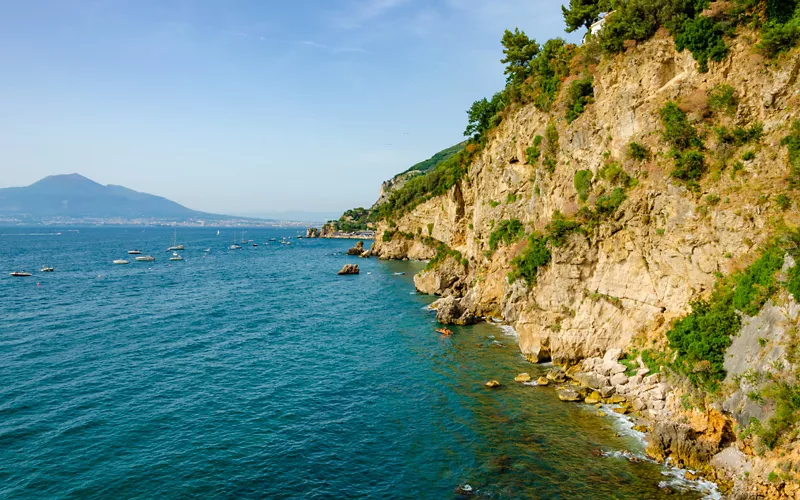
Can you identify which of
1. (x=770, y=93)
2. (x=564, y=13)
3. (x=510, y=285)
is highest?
(x=564, y=13)

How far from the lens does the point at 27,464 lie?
25422 mm

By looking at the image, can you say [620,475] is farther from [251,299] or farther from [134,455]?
[251,299]

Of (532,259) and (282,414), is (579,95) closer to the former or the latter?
(532,259)

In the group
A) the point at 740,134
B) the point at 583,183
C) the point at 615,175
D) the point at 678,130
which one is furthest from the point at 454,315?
the point at 740,134

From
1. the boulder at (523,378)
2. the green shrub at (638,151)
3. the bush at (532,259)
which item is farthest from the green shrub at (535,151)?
the boulder at (523,378)

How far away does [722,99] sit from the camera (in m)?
33.4

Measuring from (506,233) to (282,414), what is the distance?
35.5 meters

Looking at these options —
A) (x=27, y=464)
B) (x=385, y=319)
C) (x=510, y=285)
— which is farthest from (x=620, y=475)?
(x=385, y=319)

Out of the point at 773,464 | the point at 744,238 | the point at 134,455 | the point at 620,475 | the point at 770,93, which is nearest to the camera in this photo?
the point at 773,464

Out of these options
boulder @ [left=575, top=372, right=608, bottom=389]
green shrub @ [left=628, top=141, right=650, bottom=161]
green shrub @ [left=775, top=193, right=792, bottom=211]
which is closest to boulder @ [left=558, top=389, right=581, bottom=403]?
boulder @ [left=575, top=372, right=608, bottom=389]

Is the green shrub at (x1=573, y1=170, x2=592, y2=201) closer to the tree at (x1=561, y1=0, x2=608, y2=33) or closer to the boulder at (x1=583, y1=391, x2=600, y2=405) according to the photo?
the boulder at (x1=583, y1=391, x2=600, y2=405)

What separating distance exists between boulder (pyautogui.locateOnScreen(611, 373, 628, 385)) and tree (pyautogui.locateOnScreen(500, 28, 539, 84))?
42.3m

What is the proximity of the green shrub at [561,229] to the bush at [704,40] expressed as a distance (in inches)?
592

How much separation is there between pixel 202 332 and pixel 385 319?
2165cm
